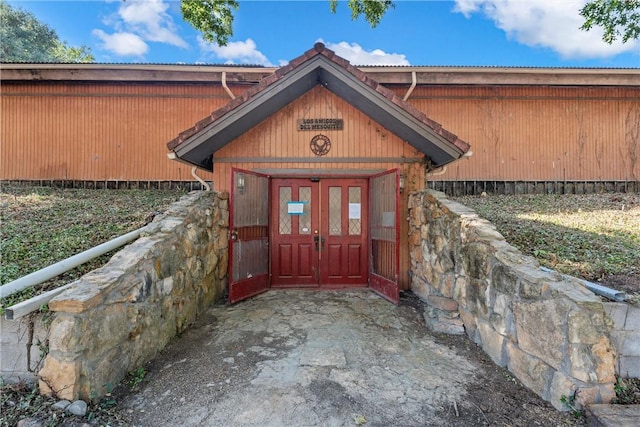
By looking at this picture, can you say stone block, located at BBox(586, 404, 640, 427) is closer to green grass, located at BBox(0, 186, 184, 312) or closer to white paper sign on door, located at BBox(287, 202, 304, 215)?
white paper sign on door, located at BBox(287, 202, 304, 215)

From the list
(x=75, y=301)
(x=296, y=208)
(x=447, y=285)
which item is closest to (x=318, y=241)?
(x=296, y=208)

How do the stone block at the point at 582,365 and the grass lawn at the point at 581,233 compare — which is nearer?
the stone block at the point at 582,365

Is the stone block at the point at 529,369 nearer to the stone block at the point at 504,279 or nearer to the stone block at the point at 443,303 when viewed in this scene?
the stone block at the point at 504,279

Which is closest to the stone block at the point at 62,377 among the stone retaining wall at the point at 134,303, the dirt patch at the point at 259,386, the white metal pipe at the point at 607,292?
the stone retaining wall at the point at 134,303

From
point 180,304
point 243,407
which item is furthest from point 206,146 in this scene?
point 243,407

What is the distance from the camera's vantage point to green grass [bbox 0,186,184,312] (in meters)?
3.59

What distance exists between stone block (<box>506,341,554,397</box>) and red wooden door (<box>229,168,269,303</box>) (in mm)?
3897

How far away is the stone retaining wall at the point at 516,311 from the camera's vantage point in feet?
8.22

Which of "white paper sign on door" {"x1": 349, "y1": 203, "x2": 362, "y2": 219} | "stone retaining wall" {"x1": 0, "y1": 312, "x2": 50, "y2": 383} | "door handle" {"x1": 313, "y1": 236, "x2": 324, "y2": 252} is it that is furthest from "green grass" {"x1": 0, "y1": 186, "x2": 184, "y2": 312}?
"white paper sign on door" {"x1": 349, "y1": 203, "x2": 362, "y2": 219}

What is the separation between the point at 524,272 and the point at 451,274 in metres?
1.45

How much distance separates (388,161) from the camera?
6.00 m

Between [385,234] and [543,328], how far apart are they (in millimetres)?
2974

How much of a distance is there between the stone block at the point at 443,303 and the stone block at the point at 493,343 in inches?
22.1

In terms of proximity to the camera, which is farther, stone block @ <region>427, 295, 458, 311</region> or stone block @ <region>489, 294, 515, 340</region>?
stone block @ <region>427, 295, 458, 311</region>
